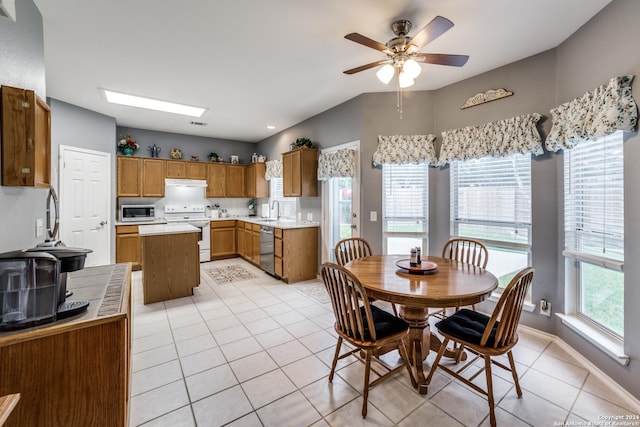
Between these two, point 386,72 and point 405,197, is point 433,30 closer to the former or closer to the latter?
point 386,72

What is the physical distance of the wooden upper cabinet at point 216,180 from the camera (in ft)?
20.0

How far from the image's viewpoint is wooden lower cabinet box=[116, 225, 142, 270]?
4852 mm

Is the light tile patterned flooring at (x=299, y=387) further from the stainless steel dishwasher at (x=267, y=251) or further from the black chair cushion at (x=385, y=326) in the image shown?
the stainless steel dishwasher at (x=267, y=251)

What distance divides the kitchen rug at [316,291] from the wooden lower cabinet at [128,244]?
3.04 m

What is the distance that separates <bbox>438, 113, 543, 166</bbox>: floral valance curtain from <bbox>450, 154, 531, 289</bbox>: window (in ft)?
0.50

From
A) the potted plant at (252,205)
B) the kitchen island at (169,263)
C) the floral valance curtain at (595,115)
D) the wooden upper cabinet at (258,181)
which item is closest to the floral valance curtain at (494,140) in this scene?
the floral valance curtain at (595,115)

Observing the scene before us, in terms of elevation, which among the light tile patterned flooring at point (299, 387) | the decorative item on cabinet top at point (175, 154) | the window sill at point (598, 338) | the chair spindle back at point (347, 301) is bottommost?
the light tile patterned flooring at point (299, 387)

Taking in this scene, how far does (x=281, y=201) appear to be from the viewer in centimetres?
575

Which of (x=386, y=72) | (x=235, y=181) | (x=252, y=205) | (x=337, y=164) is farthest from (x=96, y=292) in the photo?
(x=252, y=205)

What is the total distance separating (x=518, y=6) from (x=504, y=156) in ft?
4.28

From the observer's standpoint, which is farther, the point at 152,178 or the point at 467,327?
the point at 152,178

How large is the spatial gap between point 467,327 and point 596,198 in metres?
1.56

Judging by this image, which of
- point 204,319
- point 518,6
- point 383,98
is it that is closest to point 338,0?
point 518,6

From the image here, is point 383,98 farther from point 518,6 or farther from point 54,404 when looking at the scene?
point 54,404
